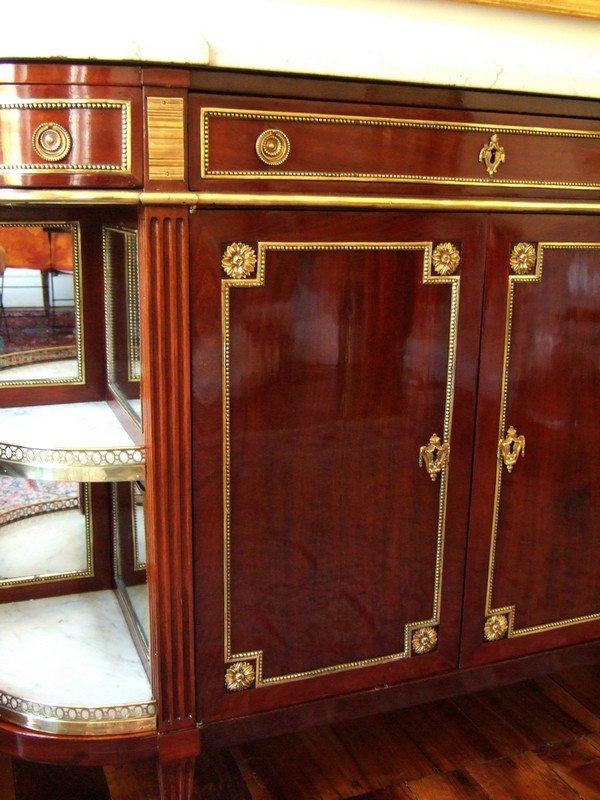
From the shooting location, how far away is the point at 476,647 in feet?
3.11

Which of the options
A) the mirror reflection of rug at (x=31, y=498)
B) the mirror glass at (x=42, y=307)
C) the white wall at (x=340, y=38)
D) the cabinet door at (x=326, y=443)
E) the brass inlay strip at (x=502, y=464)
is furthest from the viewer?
the mirror reflection of rug at (x=31, y=498)

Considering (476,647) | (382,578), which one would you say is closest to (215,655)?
(382,578)

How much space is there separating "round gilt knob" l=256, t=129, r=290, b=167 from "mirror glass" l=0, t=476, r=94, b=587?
55 cm

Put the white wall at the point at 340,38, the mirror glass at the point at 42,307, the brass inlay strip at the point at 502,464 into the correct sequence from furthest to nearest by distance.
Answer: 1. the mirror glass at the point at 42,307
2. the brass inlay strip at the point at 502,464
3. the white wall at the point at 340,38

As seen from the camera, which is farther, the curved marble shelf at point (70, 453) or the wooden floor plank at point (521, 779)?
the wooden floor plank at point (521, 779)

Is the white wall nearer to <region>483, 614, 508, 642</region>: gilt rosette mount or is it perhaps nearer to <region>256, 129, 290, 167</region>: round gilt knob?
<region>256, 129, 290, 167</region>: round gilt knob

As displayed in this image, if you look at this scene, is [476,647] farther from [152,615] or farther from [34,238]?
[34,238]

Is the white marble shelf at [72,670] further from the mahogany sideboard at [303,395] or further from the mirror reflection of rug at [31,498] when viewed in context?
the mirror reflection of rug at [31,498]

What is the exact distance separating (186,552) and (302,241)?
0.31 metres

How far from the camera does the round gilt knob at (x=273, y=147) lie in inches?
28.8

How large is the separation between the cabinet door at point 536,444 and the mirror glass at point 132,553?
36 cm

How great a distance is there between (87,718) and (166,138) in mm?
547

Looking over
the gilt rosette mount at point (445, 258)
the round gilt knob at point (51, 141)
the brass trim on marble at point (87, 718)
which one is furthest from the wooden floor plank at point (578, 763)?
the round gilt knob at point (51, 141)

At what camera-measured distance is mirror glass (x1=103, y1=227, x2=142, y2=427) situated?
84cm
